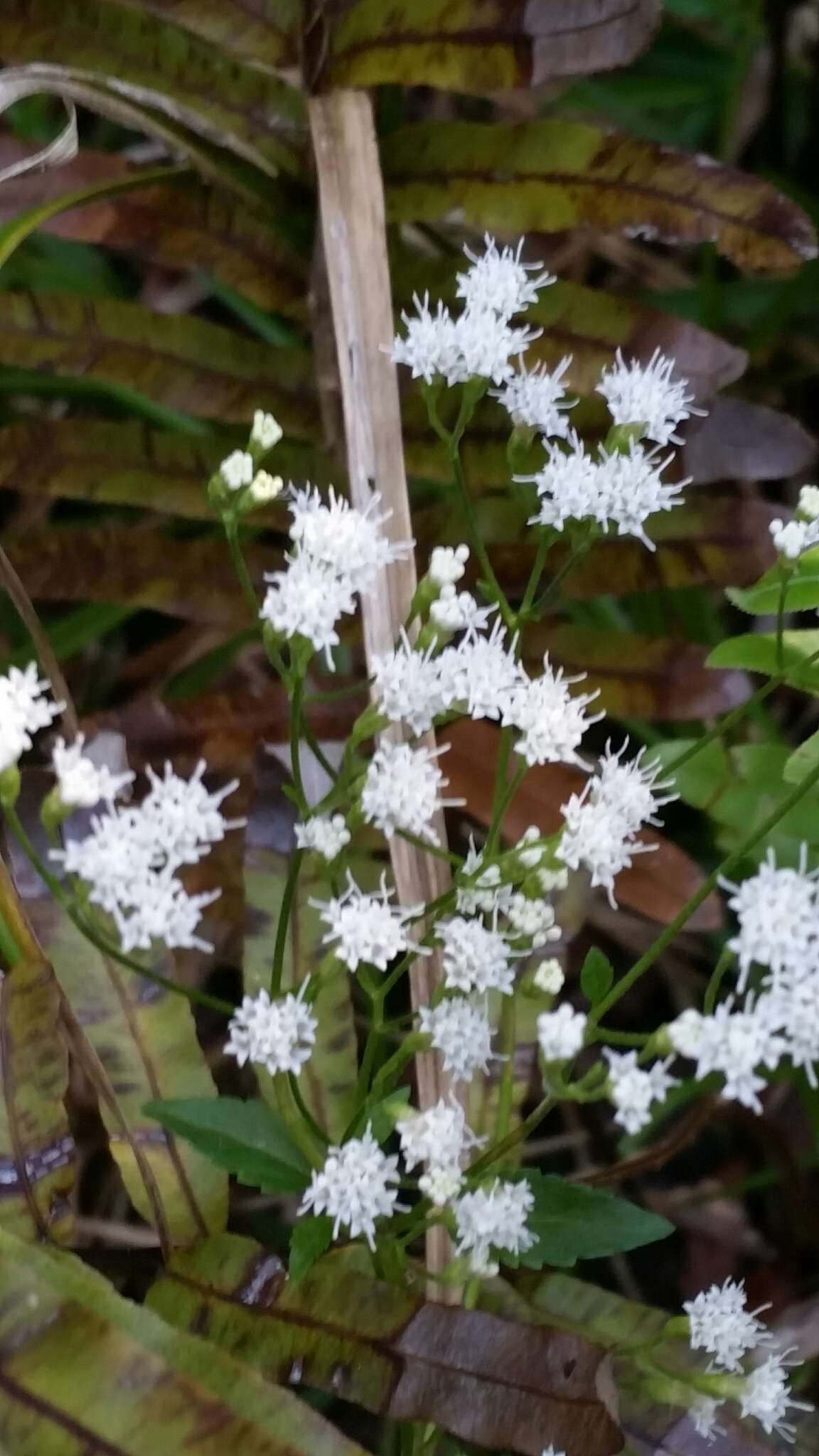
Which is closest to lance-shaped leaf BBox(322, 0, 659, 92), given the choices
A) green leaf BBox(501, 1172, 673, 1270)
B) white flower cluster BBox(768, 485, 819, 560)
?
white flower cluster BBox(768, 485, 819, 560)

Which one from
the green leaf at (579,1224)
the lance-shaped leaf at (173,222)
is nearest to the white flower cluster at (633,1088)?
the green leaf at (579,1224)

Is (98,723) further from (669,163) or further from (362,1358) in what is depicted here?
(669,163)

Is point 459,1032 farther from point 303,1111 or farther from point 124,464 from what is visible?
point 124,464

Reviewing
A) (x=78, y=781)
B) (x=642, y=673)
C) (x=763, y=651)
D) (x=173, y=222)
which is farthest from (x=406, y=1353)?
(x=173, y=222)

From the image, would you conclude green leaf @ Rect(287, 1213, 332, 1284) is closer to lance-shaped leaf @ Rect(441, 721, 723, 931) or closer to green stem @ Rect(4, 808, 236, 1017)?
green stem @ Rect(4, 808, 236, 1017)

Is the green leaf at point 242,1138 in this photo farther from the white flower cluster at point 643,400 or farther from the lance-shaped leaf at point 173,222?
the lance-shaped leaf at point 173,222

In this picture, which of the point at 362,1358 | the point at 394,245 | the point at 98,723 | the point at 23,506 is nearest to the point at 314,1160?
the point at 362,1358
